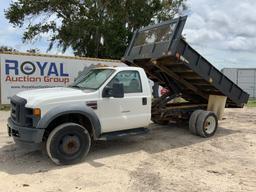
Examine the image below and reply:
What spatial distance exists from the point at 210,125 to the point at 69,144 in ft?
15.4

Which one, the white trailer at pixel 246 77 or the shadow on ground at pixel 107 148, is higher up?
the white trailer at pixel 246 77

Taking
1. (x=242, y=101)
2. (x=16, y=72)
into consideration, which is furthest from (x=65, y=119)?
(x=16, y=72)

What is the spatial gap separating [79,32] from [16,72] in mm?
12349

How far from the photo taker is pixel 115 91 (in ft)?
24.4

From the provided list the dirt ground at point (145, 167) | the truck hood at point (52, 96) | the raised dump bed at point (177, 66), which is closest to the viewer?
the dirt ground at point (145, 167)

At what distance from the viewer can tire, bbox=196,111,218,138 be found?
32.3 feet

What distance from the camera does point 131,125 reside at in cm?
815

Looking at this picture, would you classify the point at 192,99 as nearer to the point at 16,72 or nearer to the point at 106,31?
the point at 16,72

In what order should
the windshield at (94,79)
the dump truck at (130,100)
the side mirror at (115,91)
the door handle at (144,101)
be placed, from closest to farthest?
→ the dump truck at (130,100) < the side mirror at (115,91) < the windshield at (94,79) < the door handle at (144,101)

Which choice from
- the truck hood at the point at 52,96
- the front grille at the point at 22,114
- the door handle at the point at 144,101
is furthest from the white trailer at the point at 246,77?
the front grille at the point at 22,114

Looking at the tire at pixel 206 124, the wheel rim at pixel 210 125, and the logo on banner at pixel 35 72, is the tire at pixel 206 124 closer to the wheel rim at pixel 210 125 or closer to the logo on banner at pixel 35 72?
the wheel rim at pixel 210 125

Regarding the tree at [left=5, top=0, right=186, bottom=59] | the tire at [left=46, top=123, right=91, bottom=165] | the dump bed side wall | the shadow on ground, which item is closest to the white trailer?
the tree at [left=5, top=0, right=186, bottom=59]

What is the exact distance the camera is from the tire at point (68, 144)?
6.89 meters

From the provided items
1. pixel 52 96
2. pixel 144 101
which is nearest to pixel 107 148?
pixel 144 101
